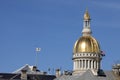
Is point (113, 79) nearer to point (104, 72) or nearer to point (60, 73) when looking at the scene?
point (104, 72)

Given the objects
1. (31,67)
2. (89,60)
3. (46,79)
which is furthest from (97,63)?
(31,67)

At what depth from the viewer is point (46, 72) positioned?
15288 cm

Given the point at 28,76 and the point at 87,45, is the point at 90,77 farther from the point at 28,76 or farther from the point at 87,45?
the point at 28,76

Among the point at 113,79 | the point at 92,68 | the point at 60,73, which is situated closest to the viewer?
the point at 113,79

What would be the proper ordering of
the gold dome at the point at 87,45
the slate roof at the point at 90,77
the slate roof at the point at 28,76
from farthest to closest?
the gold dome at the point at 87,45
the slate roof at the point at 28,76
the slate roof at the point at 90,77

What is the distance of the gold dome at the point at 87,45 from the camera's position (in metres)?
138

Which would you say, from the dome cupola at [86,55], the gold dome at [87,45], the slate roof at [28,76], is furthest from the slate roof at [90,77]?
the gold dome at [87,45]

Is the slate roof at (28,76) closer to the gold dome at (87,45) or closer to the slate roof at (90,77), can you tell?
the slate roof at (90,77)

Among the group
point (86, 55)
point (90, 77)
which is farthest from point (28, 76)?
point (90, 77)

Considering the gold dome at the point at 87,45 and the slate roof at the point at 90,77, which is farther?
the gold dome at the point at 87,45

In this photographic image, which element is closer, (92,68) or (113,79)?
(113,79)

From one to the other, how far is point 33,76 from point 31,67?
16213 mm

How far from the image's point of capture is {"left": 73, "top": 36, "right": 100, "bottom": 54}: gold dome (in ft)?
454

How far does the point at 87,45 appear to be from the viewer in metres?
139
